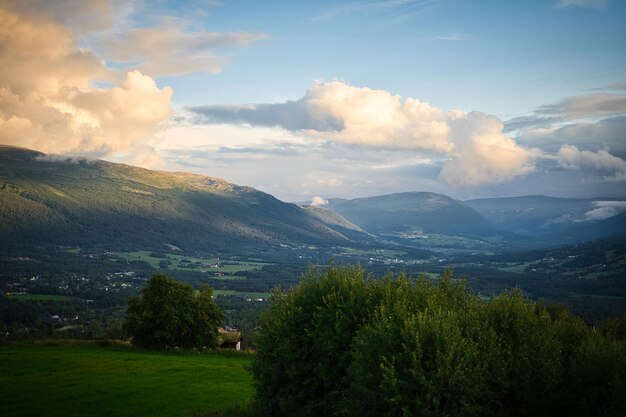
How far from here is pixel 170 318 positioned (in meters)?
60.8

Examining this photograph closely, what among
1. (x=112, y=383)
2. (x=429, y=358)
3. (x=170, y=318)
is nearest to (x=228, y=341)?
(x=170, y=318)

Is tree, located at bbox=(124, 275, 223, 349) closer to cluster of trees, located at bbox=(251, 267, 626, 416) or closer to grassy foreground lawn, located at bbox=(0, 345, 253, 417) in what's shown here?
grassy foreground lawn, located at bbox=(0, 345, 253, 417)

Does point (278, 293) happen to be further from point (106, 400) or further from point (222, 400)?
point (106, 400)

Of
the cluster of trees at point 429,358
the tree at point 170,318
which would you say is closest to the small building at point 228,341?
the tree at point 170,318

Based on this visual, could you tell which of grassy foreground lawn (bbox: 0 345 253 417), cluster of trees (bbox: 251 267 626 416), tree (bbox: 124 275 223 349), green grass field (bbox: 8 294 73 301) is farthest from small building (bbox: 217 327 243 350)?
green grass field (bbox: 8 294 73 301)

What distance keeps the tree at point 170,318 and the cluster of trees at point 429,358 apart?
1346 inches

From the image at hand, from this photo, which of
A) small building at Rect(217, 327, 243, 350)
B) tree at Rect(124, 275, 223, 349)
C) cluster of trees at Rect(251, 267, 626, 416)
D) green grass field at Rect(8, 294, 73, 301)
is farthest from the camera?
green grass field at Rect(8, 294, 73, 301)

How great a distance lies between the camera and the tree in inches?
2404

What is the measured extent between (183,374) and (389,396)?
1181 inches

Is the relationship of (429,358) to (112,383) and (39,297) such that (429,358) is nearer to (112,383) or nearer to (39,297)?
(112,383)

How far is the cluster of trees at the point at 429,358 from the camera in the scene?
21.0m

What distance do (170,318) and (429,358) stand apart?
46.3 meters

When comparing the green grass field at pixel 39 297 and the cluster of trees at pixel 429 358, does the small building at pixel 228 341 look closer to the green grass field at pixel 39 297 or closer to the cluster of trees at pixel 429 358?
the cluster of trees at pixel 429 358

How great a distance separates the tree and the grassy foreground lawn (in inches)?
196
